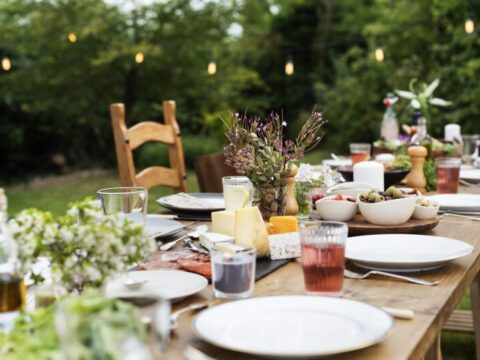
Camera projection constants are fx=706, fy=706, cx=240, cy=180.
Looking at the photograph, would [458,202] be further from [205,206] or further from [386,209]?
[205,206]

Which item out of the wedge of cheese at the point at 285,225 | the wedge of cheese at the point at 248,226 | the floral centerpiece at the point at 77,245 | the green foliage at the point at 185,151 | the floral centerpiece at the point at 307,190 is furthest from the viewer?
the green foliage at the point at 185,151

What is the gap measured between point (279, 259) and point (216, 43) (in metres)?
9.24

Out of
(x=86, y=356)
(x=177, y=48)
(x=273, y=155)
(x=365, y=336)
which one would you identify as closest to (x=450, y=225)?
(x=273, y=155)

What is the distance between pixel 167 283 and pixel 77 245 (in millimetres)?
326

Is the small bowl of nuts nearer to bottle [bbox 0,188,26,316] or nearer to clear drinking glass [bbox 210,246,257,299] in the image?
clear drinking glass [bbox 210,246,257,299]

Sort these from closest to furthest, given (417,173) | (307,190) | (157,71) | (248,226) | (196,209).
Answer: (248,226)
(307,190)
(196,209)
(417,173)
(157,71)

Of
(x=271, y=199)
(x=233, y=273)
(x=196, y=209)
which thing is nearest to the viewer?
(x=233, y=273)

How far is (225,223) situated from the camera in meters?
1.76

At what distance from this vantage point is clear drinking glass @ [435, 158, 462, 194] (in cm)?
259

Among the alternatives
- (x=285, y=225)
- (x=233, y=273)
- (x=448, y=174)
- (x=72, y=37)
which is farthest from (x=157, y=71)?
(x=233, y=273)

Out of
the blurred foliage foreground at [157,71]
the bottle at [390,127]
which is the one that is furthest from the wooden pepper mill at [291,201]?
the blurred foliage foreground at [157,71]

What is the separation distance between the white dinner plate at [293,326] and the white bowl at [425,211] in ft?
2.73

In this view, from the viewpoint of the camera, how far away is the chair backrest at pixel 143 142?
2824mm

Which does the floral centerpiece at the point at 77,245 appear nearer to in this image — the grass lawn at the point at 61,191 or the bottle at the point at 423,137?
the bottle at the point at 423,137
